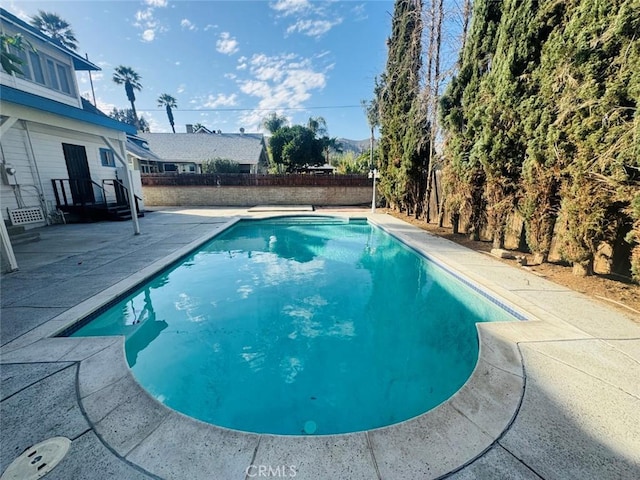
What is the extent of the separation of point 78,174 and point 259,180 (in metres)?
8.52

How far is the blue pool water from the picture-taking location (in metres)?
2.73

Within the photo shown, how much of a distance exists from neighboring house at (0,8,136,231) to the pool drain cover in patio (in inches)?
273

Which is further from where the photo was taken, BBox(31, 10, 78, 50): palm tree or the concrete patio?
BBox(31, 10, 78, 50): palm tree

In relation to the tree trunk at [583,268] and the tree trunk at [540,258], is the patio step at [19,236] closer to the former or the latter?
the tree trunk at [540,258]

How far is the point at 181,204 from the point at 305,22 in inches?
500

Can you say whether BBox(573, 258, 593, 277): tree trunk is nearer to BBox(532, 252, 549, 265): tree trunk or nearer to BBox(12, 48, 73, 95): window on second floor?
BBox(532, 252, 549, 265): tree trunk

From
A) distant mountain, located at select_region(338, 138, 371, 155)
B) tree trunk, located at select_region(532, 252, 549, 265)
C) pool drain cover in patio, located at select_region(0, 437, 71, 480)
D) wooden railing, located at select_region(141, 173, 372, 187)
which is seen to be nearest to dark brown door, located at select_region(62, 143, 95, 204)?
wooden railing, located at select_region(141, 173, 372, 187)

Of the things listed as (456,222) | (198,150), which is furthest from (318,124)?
(456,222)

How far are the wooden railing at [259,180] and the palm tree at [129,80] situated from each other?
2927 centimetres

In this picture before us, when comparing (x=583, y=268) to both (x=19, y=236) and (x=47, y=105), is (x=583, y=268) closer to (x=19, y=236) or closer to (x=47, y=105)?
(x=47, y=105)

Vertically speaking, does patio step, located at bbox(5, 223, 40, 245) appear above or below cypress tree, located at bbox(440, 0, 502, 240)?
below

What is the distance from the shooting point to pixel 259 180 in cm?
1669

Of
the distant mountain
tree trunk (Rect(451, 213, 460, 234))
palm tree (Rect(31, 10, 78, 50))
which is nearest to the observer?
tree trunk (Rect(451, 213, 460, 234))

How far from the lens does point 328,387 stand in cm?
300
